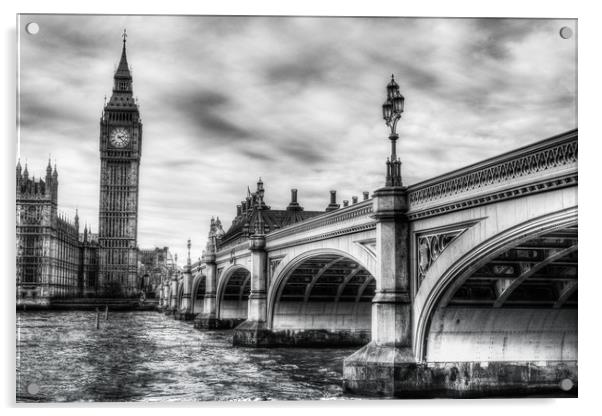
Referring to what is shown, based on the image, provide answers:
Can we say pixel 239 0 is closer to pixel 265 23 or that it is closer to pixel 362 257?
pixel 265 23

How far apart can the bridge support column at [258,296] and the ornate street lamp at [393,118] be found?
609 inches

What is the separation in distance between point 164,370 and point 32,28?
508 inches

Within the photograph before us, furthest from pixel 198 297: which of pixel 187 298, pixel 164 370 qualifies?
pixel 164 370

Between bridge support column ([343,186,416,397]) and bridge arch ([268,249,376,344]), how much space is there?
12758mm

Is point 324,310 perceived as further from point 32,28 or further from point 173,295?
point 173,295

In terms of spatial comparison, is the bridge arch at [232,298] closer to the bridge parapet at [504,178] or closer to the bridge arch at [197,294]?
the bridge arch at [197,294]

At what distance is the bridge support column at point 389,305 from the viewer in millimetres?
16516

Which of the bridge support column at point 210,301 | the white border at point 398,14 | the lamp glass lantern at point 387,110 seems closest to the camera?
the white border at point 398,14

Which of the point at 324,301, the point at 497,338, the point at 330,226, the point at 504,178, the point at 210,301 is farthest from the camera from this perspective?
the point at 210,301

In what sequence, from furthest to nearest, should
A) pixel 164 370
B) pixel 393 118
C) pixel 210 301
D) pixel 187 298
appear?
pixel 187 298, pixel 210 301, pixel 164 370, pixel 393 118

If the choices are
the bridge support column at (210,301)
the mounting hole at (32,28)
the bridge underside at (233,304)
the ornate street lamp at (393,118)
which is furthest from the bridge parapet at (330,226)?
the bridge support column at (210,301)

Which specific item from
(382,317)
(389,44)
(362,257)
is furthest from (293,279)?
(389,44)

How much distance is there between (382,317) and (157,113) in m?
6.05

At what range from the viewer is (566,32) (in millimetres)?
14250
